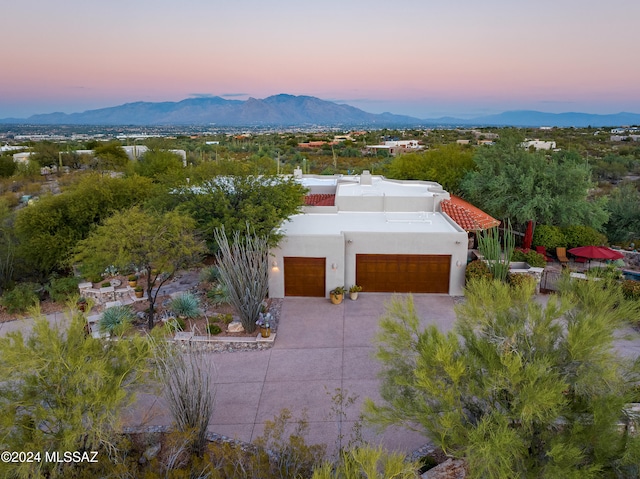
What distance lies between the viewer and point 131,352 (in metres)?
7.92

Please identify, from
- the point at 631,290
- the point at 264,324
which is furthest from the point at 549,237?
the point at 264,324

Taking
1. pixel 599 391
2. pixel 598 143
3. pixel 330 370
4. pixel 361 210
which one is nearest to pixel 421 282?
pixel 361 210

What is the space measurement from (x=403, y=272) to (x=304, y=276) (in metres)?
3.89

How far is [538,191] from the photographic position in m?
21.3

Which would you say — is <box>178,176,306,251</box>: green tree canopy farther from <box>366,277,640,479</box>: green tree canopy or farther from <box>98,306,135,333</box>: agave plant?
<box>366,277,640,479</box>: green tree canopy

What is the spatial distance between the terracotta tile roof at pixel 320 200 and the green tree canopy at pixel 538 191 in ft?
27.3

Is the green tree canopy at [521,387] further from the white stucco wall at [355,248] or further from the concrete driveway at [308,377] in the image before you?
the white stucco wall at [355,248]

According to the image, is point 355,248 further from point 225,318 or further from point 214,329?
point 214,329

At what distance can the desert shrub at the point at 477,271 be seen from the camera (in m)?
15.5

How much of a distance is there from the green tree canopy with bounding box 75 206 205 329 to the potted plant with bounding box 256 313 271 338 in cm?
313

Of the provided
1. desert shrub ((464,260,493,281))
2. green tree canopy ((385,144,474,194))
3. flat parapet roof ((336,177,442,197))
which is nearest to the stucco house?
desert shrub ((464,260,493,281))

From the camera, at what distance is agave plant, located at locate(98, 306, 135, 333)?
13.2 m

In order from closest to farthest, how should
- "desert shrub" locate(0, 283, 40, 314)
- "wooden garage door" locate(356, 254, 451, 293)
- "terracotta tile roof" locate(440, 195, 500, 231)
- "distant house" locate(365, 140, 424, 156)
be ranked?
"desert shrub" locate(0, 283, 40, 314)
"wooden garage door" locate(356, 254, 451, 293)
"terracotta tile roof" locate(440, 195, 500, 231)
"distant house" locate(365, 140, 424, 156)

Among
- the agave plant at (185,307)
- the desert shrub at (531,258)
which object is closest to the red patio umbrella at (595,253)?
the desert shrub at (531,258)
